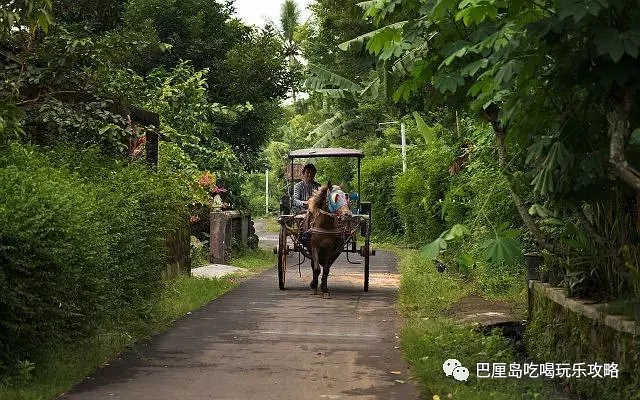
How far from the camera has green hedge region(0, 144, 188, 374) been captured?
6.90m

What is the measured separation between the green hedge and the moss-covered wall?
14.1ft

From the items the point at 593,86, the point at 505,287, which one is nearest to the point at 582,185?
the point at 593,86

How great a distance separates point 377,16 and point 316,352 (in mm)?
3820

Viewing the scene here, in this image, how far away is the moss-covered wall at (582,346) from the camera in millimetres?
6012

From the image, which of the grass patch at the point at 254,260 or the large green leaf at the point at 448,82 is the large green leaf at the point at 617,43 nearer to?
the large green leaf at the point at 448,82

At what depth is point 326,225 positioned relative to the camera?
586 inches

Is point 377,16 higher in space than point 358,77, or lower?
lower

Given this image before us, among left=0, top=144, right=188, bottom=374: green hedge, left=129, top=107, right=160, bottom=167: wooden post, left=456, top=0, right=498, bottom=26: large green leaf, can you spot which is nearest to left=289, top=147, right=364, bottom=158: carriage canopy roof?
left=129, top=107, right=160, bottom=167: wooden post

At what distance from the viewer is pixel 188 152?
74.3ft

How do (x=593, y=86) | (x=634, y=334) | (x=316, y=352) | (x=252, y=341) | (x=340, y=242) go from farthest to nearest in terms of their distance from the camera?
1. (x=340, y=242)
2. (x=252, y=341)
3. (x=316, y=352)
4. (x=634, y=334)
5. (x=593, y=86)

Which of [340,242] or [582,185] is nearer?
[582,185]

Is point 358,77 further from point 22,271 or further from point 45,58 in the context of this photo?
point 22,271

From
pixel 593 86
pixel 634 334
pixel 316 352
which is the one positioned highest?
pixel 593 86

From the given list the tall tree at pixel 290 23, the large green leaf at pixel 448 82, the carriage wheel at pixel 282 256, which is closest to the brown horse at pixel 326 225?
the carriage wheel at pixel 282 256
